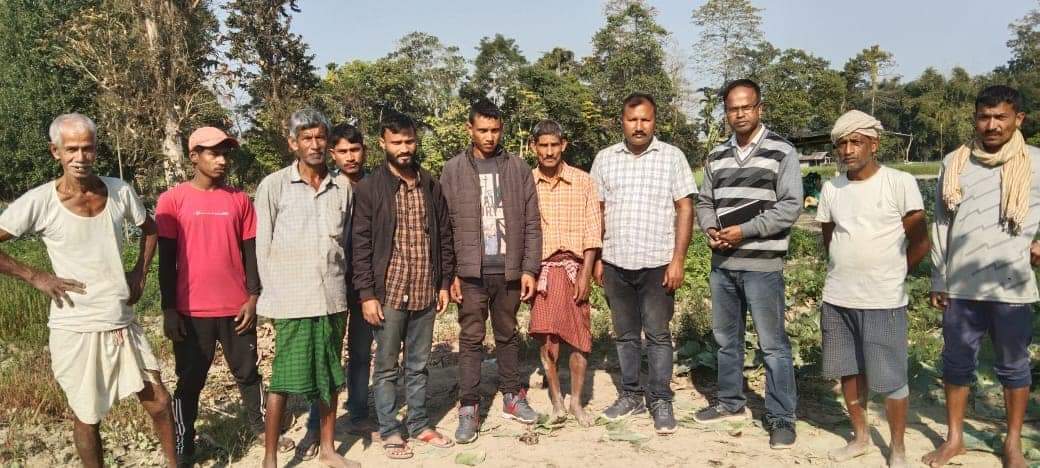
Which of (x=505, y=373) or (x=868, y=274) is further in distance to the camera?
(x=505, y=373)

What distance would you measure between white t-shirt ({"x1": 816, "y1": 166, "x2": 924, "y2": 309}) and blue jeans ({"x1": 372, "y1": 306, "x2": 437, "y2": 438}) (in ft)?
7.73

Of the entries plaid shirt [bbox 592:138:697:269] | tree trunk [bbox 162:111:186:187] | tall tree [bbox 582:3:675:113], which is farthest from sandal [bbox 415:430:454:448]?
tall tree [bbox 582:3:675:113]

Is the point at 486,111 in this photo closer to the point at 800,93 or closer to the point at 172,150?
the point at 172,150

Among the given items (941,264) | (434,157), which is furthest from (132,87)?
(941,264)

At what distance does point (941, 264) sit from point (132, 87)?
47.0 ft

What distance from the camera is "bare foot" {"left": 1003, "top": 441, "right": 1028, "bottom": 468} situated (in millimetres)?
3213

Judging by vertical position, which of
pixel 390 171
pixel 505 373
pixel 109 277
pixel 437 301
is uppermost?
pixel 390 171

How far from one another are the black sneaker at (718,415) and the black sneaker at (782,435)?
34cm

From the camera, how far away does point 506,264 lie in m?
3.82

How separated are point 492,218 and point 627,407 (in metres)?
1.58

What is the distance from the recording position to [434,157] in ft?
77.9

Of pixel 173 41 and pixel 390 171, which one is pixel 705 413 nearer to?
pixel 390 171

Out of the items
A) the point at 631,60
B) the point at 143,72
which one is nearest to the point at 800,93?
the point at 631,60

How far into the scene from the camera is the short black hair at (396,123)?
3.53 meters
